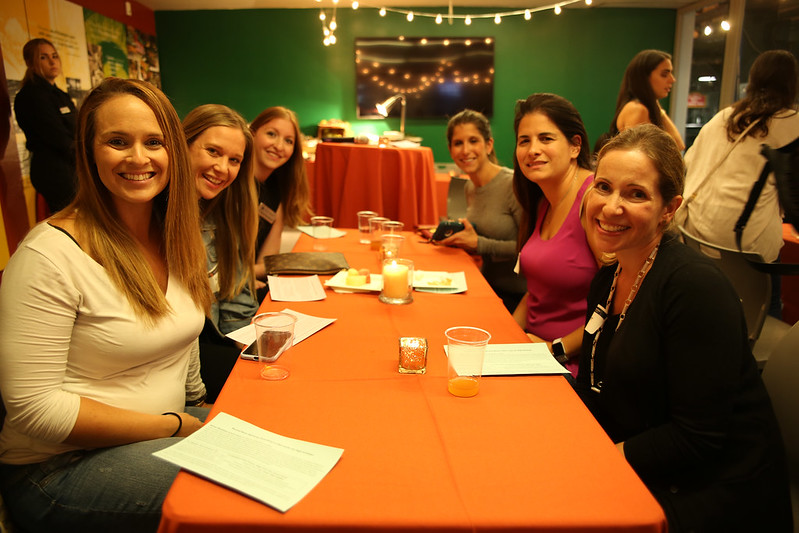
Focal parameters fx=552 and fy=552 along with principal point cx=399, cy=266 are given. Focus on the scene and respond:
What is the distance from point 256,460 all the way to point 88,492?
1.48 feet

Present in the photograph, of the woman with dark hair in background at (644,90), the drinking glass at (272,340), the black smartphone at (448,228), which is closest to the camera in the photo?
the drinking glass at (272,340)

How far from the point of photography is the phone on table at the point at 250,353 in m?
1.38

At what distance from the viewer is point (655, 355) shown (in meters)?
1.22

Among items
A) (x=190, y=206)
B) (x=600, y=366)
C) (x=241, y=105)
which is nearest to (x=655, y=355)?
(x=600, y=366)

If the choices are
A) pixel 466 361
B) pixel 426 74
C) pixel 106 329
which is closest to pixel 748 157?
pixel 466 361

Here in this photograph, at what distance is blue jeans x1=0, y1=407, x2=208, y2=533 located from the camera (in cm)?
112

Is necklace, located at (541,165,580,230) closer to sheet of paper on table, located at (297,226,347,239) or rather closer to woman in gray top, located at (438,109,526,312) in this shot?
woman in gray top, located at (438,109,526,312)

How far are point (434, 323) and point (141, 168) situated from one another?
3.01ft

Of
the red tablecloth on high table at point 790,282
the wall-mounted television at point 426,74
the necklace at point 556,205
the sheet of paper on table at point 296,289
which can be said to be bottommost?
the red tablecloth on high table at point 790,282

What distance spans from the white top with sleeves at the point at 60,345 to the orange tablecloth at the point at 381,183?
330 centimetres

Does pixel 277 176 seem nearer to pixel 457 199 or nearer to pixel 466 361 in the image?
pixel 457 199

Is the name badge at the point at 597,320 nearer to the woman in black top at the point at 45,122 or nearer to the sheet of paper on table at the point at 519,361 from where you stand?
the sheet of paper on table at the point at 519,361

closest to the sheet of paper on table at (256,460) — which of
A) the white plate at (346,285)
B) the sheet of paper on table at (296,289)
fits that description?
the sheet of paper on table at (296,289)

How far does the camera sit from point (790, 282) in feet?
11.3
